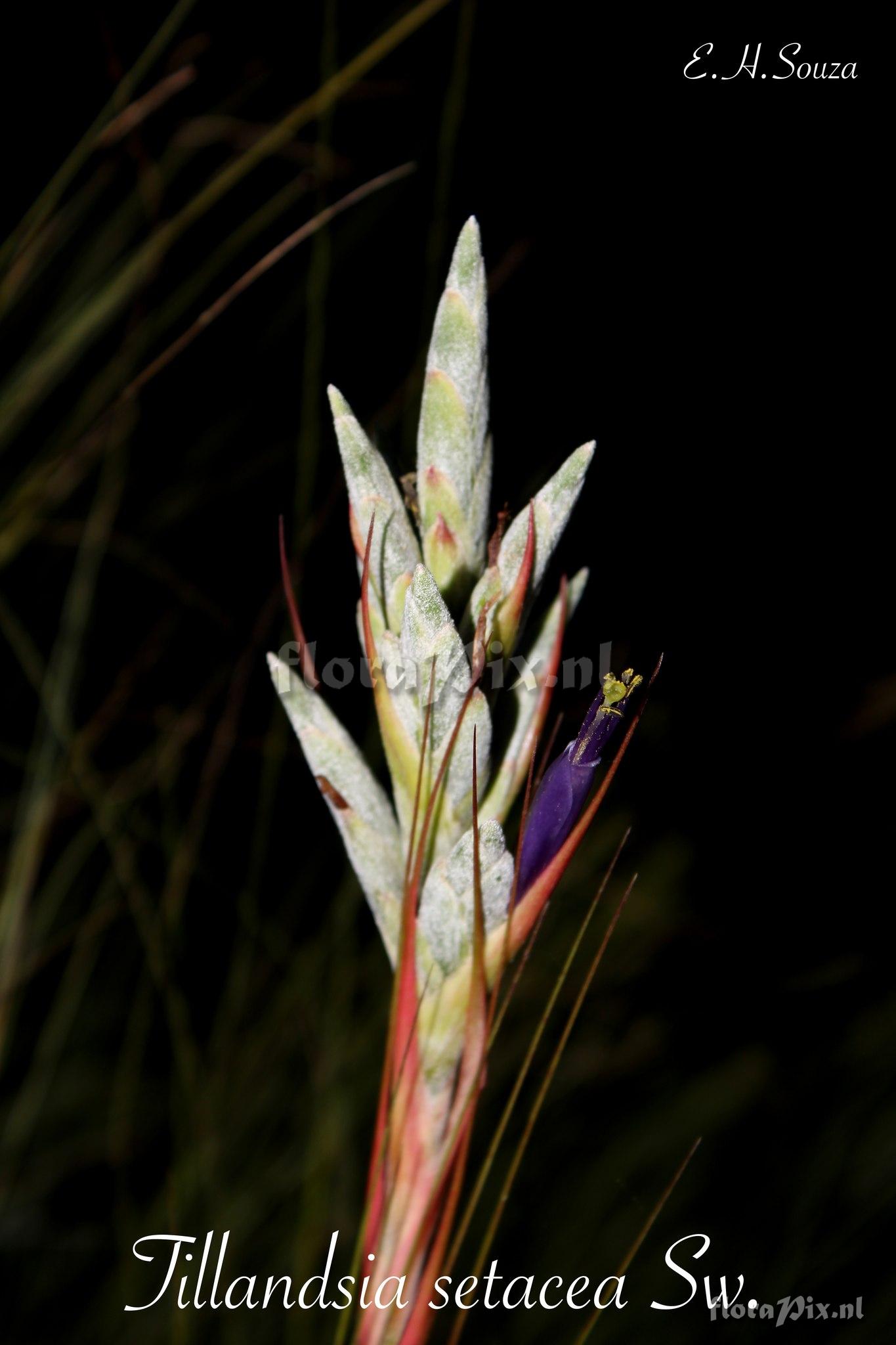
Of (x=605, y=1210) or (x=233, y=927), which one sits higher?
(x=233, y=927)

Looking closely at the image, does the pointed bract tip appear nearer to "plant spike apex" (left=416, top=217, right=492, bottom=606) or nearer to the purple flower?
"plant spike apex" (left=416, top=217, right=492, bottom=606)

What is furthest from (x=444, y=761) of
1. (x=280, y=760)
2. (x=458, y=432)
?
(x=280, y=760)

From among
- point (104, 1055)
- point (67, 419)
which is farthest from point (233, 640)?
point (104, 1055)

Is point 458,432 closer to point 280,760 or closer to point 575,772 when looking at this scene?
point 575,772

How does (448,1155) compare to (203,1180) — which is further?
(203,1180)

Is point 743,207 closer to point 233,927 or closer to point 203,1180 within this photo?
point 233,927
